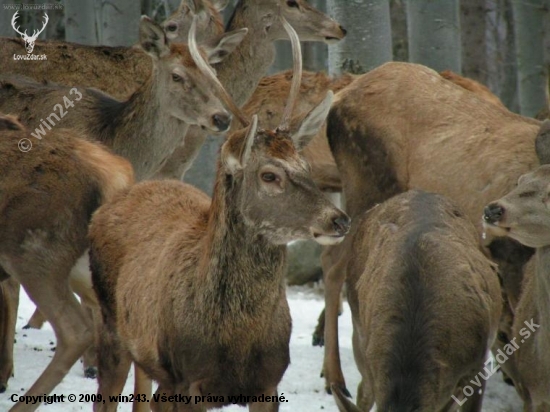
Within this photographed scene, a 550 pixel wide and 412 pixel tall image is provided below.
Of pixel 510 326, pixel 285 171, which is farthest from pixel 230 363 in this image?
pixel 510 326

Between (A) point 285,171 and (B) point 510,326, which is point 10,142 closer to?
(A) point 285,171

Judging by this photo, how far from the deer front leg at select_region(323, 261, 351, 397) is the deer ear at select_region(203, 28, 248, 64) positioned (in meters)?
2.35

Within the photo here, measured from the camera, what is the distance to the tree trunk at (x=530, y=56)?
49.7 ft

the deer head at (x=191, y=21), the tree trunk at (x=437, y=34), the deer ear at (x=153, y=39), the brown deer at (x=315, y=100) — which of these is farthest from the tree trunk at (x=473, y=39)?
the deer ear at (x=153, y=39)

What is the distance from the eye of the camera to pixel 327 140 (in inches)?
382

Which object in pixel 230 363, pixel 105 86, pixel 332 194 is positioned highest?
pixel 230 363

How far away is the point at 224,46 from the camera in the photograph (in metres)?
10.6

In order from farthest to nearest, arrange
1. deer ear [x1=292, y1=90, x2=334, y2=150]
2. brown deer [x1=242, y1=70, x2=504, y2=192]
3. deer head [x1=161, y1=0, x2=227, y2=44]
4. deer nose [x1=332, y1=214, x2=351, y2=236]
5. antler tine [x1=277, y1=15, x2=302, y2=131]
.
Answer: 1. deer head [x1=161, y1=0, x2=227, y2=44]
2. brown deer [x1=242, y1=70, x2=504, y2=192]
3. deer ear [x1=292, y1=90, x2=334, y2=150]
4. antler tine [x1=277, y1=15, x2=302, y2=131]
5. deer nose [x1=332, y1=214, x2=351, y2=236]

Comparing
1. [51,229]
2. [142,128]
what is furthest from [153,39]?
[51,229]

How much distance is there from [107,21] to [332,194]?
420cm

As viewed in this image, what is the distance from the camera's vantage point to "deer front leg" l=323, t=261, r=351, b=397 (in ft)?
28.5

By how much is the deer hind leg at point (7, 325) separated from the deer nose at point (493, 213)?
325cm

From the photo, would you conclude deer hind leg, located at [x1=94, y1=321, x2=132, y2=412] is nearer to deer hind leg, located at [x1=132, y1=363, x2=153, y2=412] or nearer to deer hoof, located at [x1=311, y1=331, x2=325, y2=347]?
deer hind leg, located at [x1=132, y1=363, x2=153, y2=412]

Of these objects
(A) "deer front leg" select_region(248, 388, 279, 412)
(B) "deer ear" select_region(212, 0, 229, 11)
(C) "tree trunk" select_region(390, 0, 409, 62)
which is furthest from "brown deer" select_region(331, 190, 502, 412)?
(C) "tree trunk" select_region(390, 0, 409, 62)
